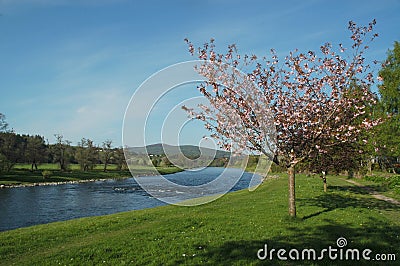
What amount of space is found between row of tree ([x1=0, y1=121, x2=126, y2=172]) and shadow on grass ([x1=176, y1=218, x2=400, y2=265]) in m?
60.3

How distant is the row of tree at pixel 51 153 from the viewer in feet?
217

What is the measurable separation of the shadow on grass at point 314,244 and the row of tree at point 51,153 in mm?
60266

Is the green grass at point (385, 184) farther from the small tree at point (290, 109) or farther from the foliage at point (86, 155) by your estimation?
the foliage at point (86, 155)

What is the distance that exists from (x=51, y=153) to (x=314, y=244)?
86.3m

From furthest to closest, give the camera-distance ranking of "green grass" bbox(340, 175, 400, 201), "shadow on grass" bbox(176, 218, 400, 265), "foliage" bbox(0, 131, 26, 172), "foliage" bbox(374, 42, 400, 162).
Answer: "foliage" bbox(0, 131, 26, 172) → "foliage" bbox(374, 42, 400, 162) → "green grass" bbox(340, 175, 400, 201) → "shadow on grass" bbox(176, 218, 400, 265)

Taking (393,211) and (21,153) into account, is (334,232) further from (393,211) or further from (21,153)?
(21,153)

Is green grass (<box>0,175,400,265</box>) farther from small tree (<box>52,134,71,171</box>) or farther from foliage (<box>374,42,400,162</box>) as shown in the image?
small tree (<box>52,134,71,171</box>)

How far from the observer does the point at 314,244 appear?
30.8ft

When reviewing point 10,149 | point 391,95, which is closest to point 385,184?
point 391,95

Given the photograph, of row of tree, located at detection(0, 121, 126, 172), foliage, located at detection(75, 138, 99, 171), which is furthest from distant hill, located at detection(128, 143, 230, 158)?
foliage, located at detection(75, 138, 99, 171)

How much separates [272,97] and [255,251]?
6.59 m

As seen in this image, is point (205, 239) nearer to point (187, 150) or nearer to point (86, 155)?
point (187, 150)

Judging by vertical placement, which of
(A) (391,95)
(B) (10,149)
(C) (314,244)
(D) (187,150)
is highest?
(A) (391,95)

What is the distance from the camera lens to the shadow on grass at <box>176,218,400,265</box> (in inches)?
314
